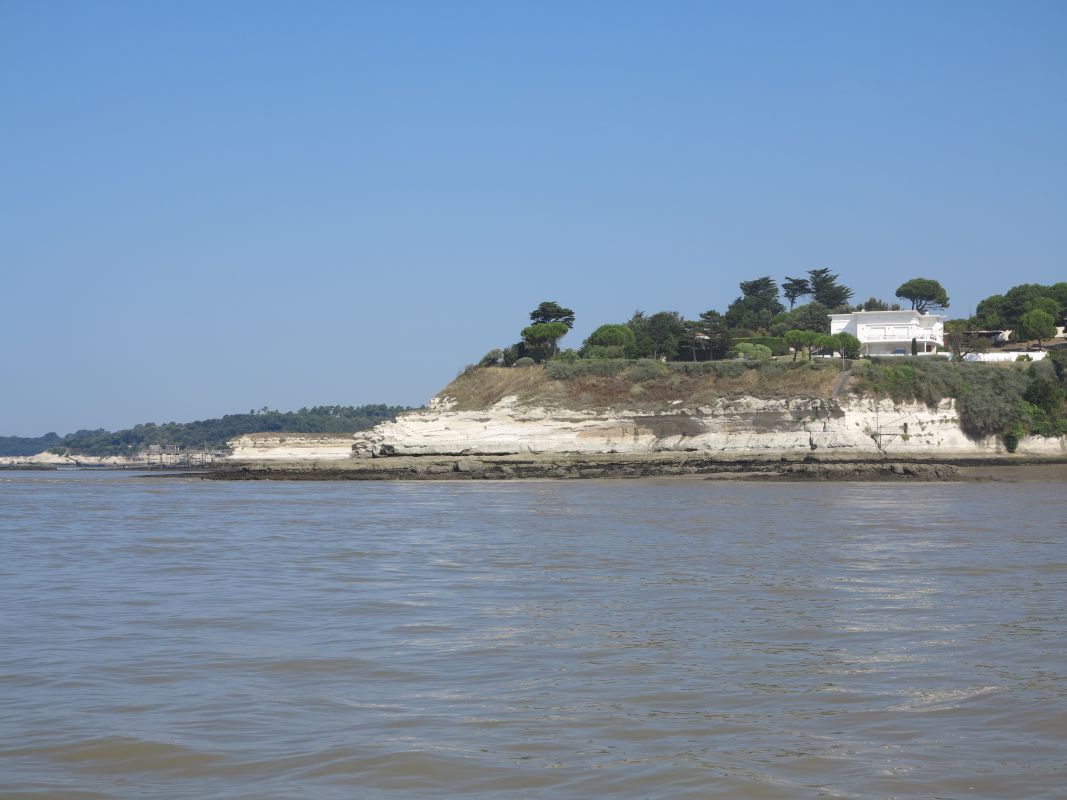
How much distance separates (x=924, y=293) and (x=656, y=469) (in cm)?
4791

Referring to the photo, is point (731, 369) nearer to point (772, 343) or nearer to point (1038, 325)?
point (772, 343)

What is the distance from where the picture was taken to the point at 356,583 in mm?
11320

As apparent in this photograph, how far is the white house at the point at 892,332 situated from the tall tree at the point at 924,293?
19666mm

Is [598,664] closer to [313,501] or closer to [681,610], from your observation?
[681,610]

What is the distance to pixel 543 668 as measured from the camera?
6.95m

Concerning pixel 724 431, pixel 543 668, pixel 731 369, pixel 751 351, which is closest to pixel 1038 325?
pixel 751 351

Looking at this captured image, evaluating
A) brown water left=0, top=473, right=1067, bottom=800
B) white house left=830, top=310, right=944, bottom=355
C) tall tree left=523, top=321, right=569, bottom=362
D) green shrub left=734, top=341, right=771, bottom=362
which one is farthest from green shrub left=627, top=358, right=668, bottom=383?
brown water left=0, top=473, right=1067, bottom=800

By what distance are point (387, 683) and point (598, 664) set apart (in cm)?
145

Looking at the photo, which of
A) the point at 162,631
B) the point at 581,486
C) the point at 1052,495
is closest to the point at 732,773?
the point at 162,631

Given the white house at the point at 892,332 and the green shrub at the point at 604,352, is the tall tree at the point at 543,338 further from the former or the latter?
the white house at the point at 892,332

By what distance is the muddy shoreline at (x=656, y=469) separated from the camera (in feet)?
113

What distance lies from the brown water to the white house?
145 ft

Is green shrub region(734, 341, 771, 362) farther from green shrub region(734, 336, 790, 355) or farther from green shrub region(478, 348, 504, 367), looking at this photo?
green shrub region(478, 348, 504, 367)

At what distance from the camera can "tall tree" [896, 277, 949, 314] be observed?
77.3 m
